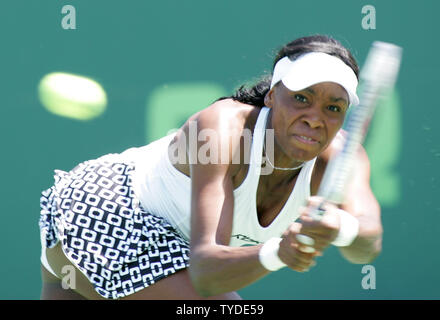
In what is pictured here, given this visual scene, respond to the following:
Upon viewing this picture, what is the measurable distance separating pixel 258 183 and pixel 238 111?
0.24m

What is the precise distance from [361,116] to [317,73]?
39 centimetres

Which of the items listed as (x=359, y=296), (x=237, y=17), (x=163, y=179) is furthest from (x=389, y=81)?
(x=359, y=296)

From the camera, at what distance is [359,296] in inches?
150

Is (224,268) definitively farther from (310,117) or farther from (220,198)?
(310,117)

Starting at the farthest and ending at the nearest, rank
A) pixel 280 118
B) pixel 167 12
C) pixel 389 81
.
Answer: pixel 167 12
pixel 280 118
pixel 389 81

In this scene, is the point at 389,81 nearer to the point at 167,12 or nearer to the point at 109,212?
the point at 109,212

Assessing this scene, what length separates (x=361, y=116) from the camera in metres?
1.87

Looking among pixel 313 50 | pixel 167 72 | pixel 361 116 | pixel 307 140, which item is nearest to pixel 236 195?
pixel 307 140

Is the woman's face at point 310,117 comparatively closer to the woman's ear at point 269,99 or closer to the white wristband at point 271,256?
the woman's ear at point 269,99

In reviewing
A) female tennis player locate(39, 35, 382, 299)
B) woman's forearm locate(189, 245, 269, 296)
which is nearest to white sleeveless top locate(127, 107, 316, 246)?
female tennis player locate(39, 35, 382, 299)

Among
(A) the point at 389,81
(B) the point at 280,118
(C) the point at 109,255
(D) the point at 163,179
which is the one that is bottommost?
(C) the point at 109,255

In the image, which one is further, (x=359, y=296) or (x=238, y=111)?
(x=359, y=296)

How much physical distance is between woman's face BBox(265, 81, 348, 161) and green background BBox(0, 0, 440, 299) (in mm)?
1346

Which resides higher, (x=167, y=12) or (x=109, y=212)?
(x=167, y=12)
